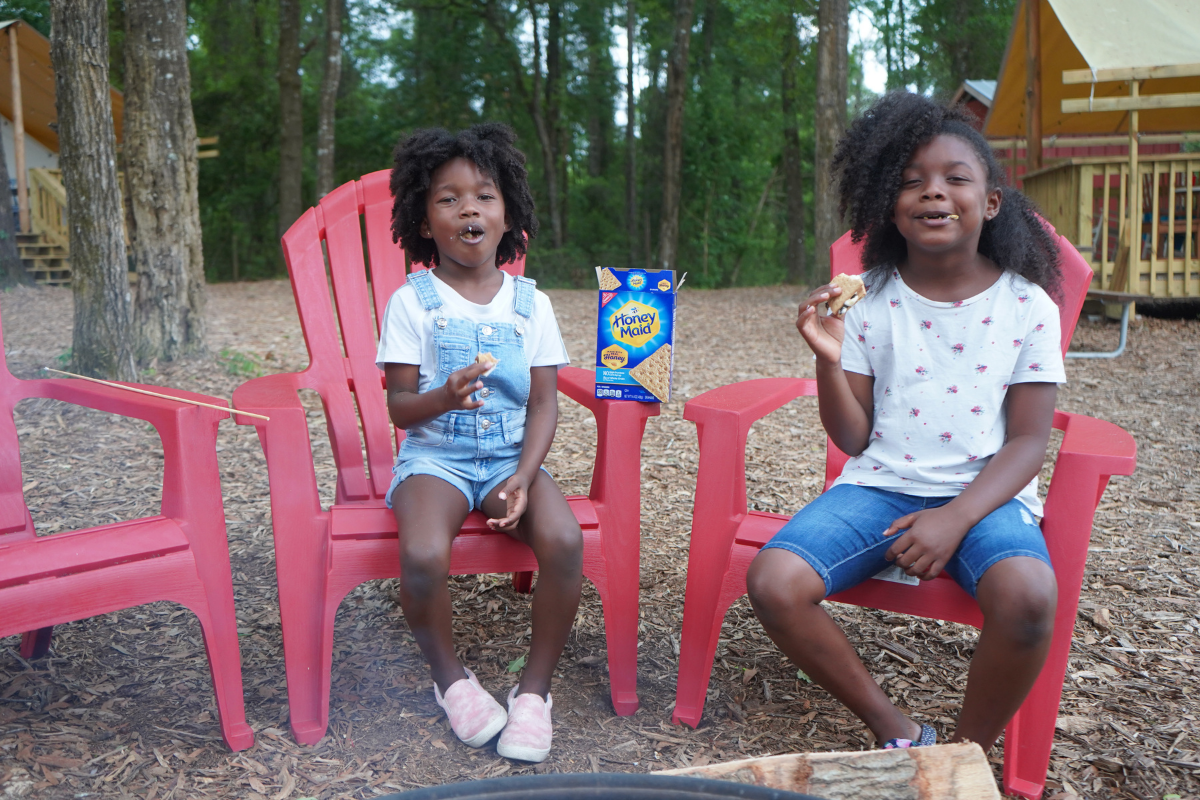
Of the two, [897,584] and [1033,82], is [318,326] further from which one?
[1033,82]

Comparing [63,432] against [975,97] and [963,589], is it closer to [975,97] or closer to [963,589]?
[963,589]

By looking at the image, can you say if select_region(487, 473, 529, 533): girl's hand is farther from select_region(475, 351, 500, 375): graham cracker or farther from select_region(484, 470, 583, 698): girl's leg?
select_region(475, 351, 500, 375): graham cracker

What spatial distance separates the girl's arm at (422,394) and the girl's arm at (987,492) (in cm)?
85

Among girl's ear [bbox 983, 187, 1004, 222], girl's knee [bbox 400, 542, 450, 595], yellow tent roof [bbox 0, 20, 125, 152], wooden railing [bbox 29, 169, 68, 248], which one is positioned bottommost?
girl's knee [bbox 400, 542, 450, 595]

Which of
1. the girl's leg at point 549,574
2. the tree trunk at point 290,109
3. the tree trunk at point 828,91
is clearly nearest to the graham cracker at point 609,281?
the girl's leg at point 549,574

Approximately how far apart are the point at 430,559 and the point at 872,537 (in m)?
0.85

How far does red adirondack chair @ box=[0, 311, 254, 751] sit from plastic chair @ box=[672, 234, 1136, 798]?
95cm

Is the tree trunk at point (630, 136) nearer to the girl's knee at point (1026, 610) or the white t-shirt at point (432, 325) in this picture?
the white t-shirt at point (432, 325)

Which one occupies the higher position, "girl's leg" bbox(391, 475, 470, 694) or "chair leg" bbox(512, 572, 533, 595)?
"girl's leg" bbox(391, 475, 470, 694)

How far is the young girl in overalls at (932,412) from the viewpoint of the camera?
5.26ft

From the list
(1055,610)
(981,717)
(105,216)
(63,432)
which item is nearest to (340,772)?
(981,717)

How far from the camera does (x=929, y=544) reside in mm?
1635

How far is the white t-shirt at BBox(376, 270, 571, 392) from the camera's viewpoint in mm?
1972

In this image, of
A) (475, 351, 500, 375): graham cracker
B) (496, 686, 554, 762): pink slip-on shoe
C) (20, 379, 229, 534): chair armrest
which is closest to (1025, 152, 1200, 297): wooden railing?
(475, 351, 500, 375): graham cracker
